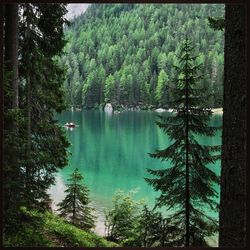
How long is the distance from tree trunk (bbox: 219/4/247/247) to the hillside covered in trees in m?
29.7

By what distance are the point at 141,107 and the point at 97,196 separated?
1178 inches

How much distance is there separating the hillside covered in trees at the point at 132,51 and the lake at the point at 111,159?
17.1 ft

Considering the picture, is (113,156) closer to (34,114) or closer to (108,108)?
(34,114)

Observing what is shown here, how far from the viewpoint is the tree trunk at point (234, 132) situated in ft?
7.13

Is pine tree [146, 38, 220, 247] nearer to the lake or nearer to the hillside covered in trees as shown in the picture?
the lake

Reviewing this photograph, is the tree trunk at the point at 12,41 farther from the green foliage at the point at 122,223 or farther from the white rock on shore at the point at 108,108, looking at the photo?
the white rock on shore at the point at 108,108

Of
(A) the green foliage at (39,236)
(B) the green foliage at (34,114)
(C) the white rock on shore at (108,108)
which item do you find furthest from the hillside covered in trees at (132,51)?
(A) the green foliage at (39,236)

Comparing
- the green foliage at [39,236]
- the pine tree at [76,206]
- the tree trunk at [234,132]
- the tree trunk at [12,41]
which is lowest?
the pine tree at [76,206]

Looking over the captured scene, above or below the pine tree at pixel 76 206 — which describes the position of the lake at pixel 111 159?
below

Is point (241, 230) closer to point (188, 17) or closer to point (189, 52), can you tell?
point (189, 52)

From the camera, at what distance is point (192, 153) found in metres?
5.12

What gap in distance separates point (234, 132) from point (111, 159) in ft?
58.3

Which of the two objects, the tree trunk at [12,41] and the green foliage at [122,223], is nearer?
the tree trunk at [12,41]

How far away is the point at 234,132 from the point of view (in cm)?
219
